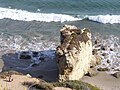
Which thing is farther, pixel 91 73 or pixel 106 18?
pixel 106 18

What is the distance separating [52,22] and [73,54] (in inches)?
533

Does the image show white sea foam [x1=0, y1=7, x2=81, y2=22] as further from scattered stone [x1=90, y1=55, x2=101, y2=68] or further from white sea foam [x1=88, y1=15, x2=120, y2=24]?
scattered stone [x1=90, y1=55, x2=101, y2=68]

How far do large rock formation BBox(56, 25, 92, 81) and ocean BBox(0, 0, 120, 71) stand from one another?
270cm

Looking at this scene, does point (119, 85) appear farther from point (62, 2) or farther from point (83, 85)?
point (62, 2)

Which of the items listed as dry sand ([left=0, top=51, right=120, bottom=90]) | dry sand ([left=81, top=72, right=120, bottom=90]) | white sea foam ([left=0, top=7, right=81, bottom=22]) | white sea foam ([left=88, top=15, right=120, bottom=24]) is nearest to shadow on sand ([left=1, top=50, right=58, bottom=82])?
dry sand ([left=0, top=51, right=120, bottom=90])

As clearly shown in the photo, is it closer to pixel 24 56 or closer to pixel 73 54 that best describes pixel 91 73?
pixel 73 54

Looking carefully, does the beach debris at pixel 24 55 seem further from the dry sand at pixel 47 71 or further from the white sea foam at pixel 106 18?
the white sea foam at pixel 106 18

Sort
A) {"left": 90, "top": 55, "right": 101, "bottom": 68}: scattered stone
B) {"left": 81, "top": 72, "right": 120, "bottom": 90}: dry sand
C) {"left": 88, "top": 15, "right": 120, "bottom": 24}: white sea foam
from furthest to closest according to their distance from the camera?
{"left": 88, "top": 15, "right": 120, "bottom": 24}: white sea foam, {"left": 90, "top": 55, "right": 101, "bottom": 68}: scattered stone, {"left": 81, "top": 72, "right": 120, "bottom": 90}: dry sand

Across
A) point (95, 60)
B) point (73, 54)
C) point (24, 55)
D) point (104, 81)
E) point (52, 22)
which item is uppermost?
point (52, 22)

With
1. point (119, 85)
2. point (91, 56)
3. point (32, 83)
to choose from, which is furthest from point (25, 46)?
point (32, 83)

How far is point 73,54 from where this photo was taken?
91.9 feet

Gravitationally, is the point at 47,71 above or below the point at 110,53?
below

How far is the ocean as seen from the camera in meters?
34.8

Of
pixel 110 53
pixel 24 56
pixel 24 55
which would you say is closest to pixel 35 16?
pixel 24 55
